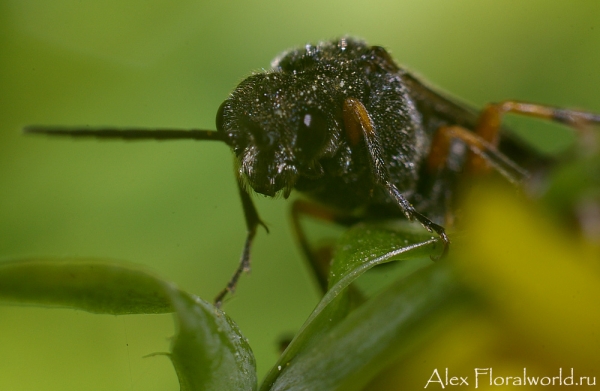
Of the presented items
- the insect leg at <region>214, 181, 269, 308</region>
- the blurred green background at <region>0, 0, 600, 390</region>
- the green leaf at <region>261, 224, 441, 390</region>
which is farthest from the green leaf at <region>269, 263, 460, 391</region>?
the insect leg at <region>214, 181, 269, 308</region>

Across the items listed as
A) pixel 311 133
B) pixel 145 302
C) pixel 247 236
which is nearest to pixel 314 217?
pixel 247 236

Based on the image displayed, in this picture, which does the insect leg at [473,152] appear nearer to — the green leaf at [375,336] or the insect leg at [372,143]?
the insect leg at [372,143]

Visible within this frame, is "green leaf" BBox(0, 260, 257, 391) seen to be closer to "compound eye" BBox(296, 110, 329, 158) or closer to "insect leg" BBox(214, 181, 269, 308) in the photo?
"compound eye" BBox(296, 110, 329, 158)

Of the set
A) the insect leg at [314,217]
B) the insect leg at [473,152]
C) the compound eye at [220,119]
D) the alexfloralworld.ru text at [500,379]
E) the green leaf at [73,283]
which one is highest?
the compound eye at [220,119]

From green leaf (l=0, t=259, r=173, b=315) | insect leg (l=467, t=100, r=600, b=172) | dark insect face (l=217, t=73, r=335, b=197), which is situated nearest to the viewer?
green leaf (l=0, t=259, r=173, b=315)

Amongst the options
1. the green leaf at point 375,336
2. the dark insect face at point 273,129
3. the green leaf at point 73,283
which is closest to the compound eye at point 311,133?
the dark insect face at point 273,129

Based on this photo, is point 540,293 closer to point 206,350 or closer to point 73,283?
point 206,350
